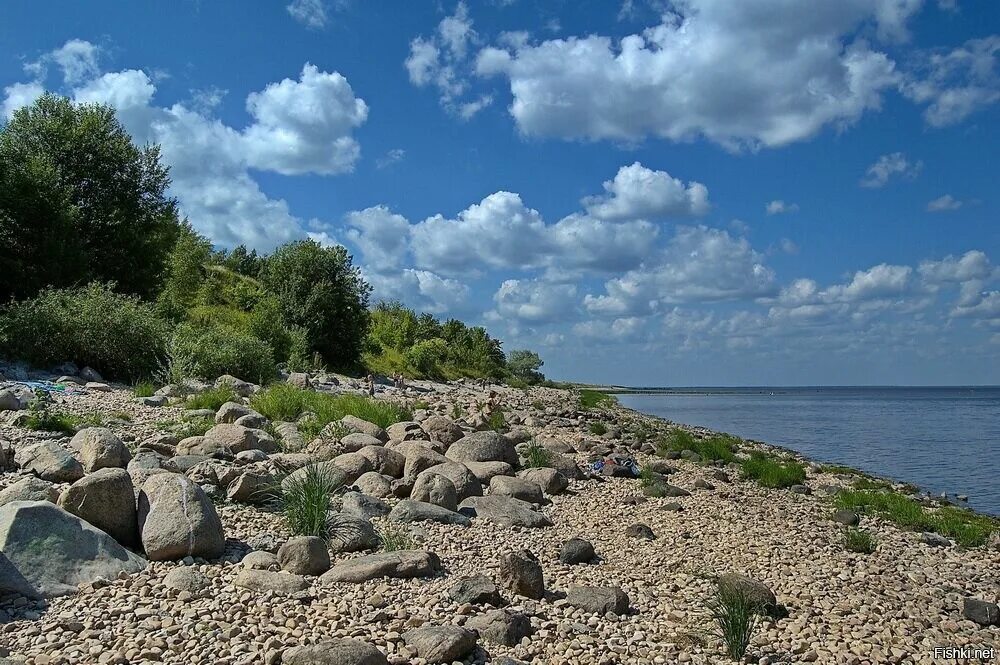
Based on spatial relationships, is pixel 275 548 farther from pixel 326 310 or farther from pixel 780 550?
pixel 326 310

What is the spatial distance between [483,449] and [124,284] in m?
23.2

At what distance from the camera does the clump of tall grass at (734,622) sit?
6.21 metres

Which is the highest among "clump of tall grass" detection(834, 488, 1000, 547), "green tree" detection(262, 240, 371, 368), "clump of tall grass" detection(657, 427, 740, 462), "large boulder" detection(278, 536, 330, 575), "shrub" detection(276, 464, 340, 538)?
"green tree" detection(262, 240, 371, 368)

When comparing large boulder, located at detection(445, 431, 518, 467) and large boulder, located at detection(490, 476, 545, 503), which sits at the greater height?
large boulder, located at detection(445, 431, 518, 467)

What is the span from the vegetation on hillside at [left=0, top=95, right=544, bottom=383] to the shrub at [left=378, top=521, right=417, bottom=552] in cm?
1343

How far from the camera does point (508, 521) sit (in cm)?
1006

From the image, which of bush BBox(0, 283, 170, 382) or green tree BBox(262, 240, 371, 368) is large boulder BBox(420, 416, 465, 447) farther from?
green tree BBox(262, 240, 371, 368)

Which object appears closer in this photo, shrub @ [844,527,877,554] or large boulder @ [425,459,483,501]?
shrub @ [844,527,877,554]

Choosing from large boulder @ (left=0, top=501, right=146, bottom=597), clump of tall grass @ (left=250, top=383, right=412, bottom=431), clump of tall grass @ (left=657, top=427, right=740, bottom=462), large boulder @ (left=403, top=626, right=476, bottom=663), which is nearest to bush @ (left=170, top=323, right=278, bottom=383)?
clump of tall grass @ (left=250, top=383, right=412, bottom=431)

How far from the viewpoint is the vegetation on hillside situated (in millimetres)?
21234

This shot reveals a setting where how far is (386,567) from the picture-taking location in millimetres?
7133

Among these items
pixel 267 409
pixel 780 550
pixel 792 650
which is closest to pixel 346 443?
pixel 267 409

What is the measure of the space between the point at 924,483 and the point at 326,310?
29033mm

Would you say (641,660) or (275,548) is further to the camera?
(275,548)
